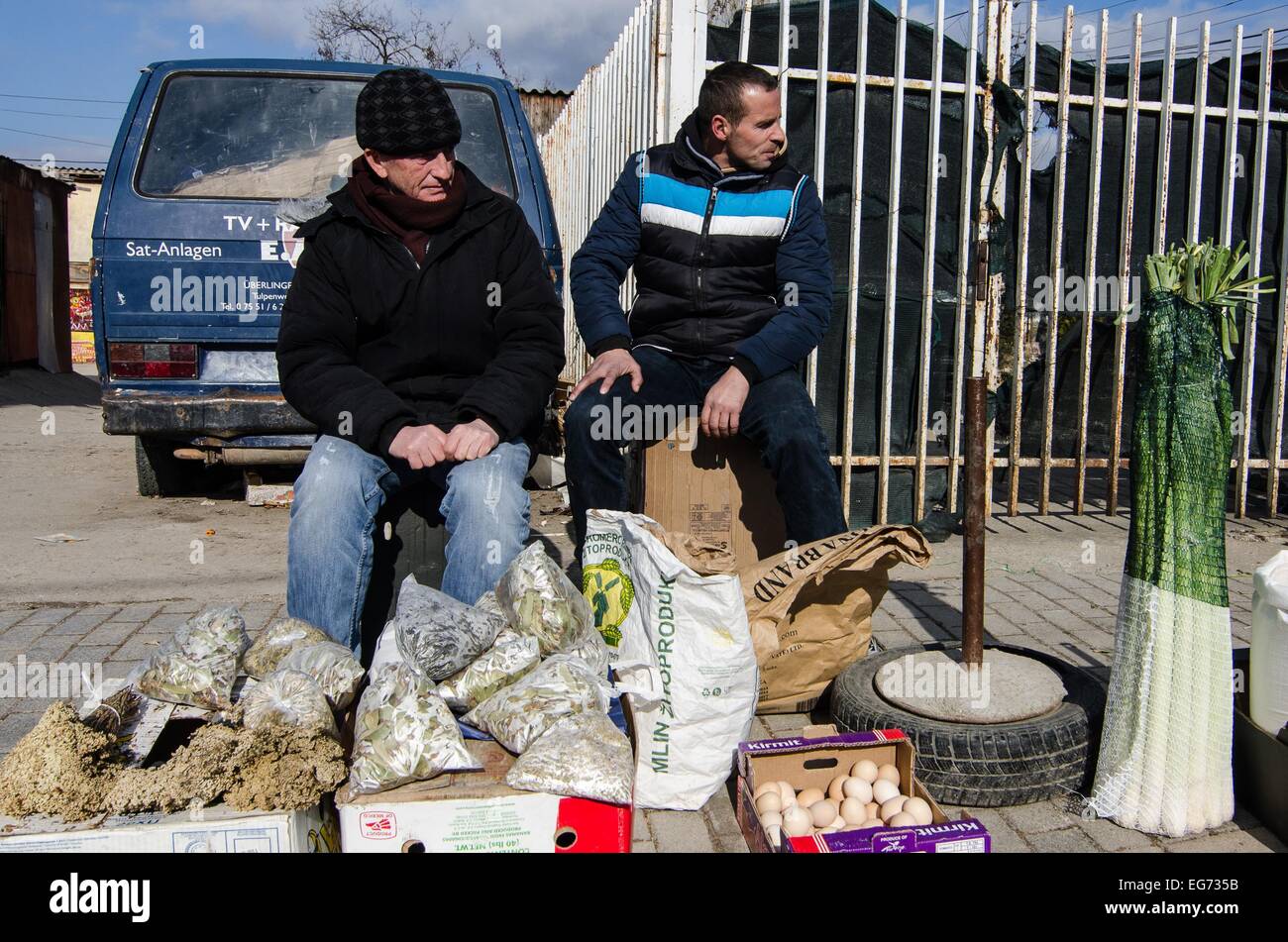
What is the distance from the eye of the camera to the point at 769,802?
2486 mm

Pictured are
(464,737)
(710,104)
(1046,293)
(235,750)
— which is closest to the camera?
(235,750)

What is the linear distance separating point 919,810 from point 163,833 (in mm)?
1636

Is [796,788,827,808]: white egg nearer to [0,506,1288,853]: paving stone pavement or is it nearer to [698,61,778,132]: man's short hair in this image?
[0,506,1288,853]: paving stone pavement

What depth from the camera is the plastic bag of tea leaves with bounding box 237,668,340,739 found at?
7.32ft

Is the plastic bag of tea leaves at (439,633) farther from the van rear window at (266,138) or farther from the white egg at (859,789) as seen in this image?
the van rear window at (266,138)

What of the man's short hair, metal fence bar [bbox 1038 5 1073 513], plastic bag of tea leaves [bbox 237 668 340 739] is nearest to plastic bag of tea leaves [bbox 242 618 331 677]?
plastic bag of tea leaves [bbox 237 668 340 739]

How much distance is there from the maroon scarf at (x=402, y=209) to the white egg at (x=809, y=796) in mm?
1916

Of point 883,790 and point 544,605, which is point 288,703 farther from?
point 883,790

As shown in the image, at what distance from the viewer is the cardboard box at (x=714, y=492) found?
3.60 m

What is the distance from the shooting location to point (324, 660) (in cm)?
249

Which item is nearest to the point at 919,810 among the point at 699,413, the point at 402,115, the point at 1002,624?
the point at 699,413

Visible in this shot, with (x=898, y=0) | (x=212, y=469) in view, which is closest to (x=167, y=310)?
(x=212, y=469)

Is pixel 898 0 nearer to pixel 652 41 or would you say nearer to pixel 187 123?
pixel 652 41
